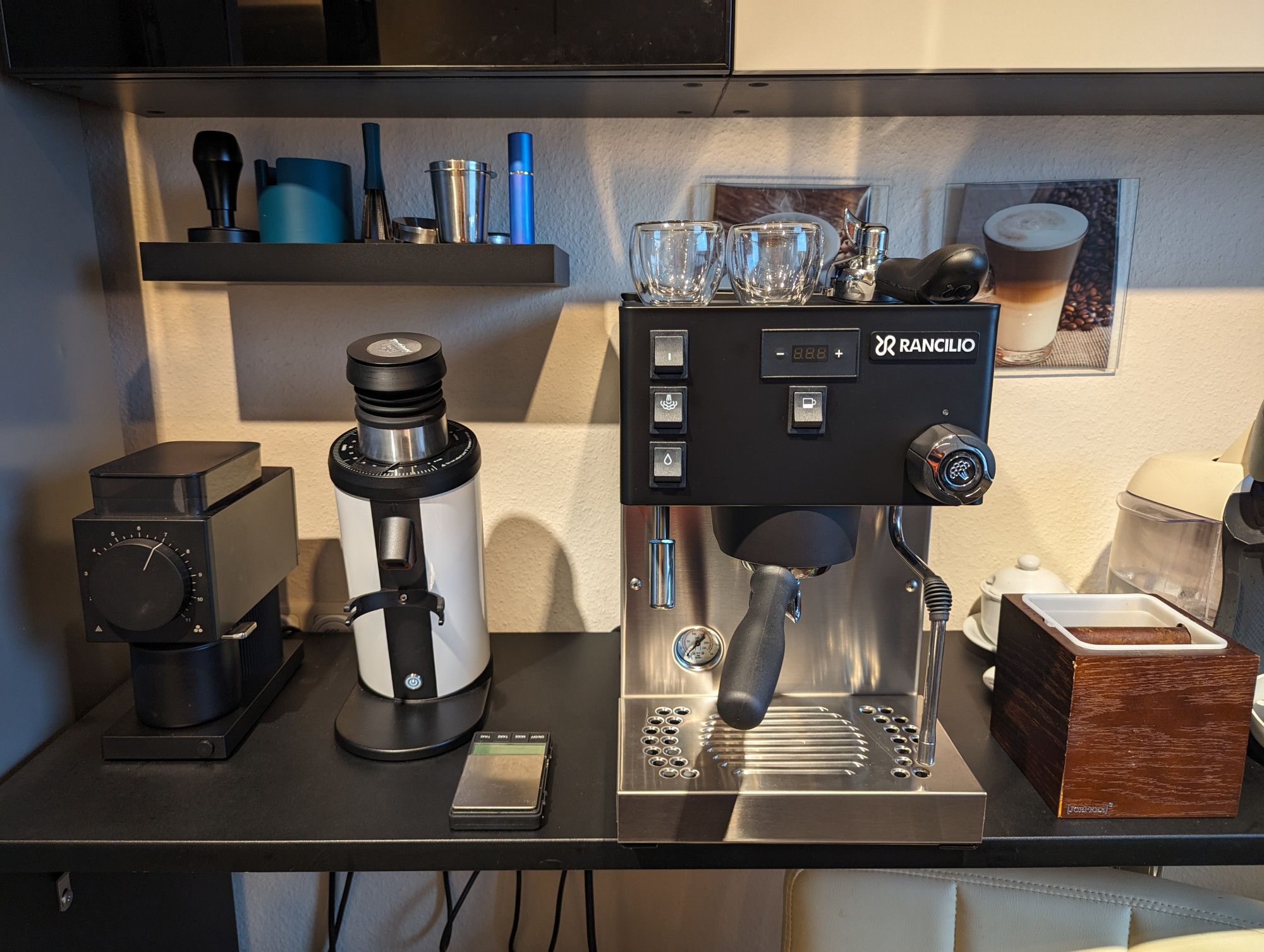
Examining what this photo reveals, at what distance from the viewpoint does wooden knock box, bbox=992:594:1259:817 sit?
78 centimetres

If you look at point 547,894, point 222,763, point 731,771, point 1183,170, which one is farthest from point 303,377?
point 1183,170

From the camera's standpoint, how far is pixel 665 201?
1088mm

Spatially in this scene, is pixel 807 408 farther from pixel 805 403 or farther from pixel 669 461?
pixel 669 461

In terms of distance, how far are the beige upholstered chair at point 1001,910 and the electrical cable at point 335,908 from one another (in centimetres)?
78

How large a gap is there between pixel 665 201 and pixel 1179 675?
771 millimetres

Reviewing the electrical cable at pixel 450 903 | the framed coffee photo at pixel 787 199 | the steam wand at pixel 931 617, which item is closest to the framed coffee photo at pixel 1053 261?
the framed coffee photo at pixel 787 199

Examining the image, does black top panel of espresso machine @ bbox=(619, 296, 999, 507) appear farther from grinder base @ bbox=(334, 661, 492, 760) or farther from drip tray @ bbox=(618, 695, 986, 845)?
grinder base @ bbox=(334, 661, 492, 760)

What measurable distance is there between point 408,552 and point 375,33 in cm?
52

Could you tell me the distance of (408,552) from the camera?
0.89m

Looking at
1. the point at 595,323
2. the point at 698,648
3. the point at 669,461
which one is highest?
the point at 595,323

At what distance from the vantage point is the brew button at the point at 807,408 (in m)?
0.74

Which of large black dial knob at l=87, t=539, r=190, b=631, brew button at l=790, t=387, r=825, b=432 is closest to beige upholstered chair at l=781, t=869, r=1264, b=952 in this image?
brew button at l=790, t=387, r=825, b=432

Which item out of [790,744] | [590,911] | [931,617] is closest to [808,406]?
[931,617]

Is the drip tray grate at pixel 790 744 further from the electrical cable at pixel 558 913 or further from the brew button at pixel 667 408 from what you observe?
the electrical cable at pixel 558 913
